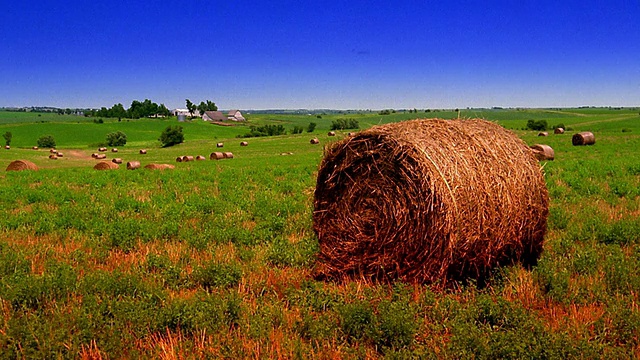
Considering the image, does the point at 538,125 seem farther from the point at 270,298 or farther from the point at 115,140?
the point at 270,298

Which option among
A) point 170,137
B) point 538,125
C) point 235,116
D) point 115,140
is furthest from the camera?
point 235,116

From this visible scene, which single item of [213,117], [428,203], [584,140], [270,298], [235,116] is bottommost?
[270,298]

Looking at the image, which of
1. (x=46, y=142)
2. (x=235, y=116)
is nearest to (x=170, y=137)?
(x=46, y=142)

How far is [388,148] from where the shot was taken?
6.81 m

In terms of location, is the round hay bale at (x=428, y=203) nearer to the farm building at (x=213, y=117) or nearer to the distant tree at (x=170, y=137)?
the distant tree at (x=170, y=137)

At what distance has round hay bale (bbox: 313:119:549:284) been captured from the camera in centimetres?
609

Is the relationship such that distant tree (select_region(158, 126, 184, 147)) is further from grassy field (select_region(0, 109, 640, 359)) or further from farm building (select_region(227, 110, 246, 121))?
farm building (select_region(227, 110, 246, 121))

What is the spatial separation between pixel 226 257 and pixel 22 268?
293 centimetres

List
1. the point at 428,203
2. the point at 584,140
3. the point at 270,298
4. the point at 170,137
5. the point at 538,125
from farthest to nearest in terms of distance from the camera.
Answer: the point at 170,137 → the point at 538,125 → the point at 584,140 → the point at 428,203 → the point at 270,298

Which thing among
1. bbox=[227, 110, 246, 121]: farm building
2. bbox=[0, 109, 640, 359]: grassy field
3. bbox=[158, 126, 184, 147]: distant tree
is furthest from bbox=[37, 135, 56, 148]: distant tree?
bbox=[0, 109, 640, 359]: grassy field

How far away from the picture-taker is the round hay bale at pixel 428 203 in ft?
20.0

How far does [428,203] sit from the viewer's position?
619cm

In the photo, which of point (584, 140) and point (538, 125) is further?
point (538, 125)

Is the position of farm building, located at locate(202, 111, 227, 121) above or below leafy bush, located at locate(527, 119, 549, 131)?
above
